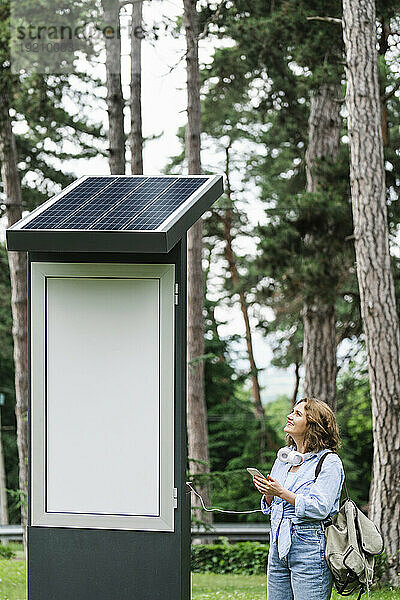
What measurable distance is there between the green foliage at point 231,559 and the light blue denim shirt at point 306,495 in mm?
7348

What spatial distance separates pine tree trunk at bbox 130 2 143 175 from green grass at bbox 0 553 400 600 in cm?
530

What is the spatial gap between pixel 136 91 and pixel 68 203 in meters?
8.09

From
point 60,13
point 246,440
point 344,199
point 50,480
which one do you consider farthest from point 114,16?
point 246,440

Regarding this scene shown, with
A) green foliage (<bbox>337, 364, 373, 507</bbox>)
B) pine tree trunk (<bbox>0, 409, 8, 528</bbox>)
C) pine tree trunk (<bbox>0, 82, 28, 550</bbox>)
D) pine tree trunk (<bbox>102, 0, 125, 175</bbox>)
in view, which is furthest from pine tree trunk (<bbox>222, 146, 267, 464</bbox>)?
pine tree trunk (<bbox>102, 0, 125, 175</bbox>)

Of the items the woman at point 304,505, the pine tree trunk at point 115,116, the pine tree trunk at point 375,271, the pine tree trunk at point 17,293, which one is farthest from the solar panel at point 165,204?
the pine tree trunk at point 17,293

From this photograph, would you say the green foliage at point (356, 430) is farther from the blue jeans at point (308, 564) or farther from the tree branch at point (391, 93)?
the blue jeans at point (308, 564)

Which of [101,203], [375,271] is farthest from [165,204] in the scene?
[375,271]

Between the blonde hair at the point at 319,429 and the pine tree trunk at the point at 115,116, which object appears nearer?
the blonde hair at the point at 319,429

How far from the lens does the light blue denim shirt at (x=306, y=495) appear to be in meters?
4.12

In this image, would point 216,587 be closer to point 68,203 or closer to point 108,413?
point 108,413

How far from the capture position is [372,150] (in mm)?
9164

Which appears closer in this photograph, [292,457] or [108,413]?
[292,457]

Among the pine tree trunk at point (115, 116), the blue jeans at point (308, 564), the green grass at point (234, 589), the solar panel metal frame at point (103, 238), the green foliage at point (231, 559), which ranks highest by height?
the pine tree trunk at point (115, 116)

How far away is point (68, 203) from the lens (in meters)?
4.84
